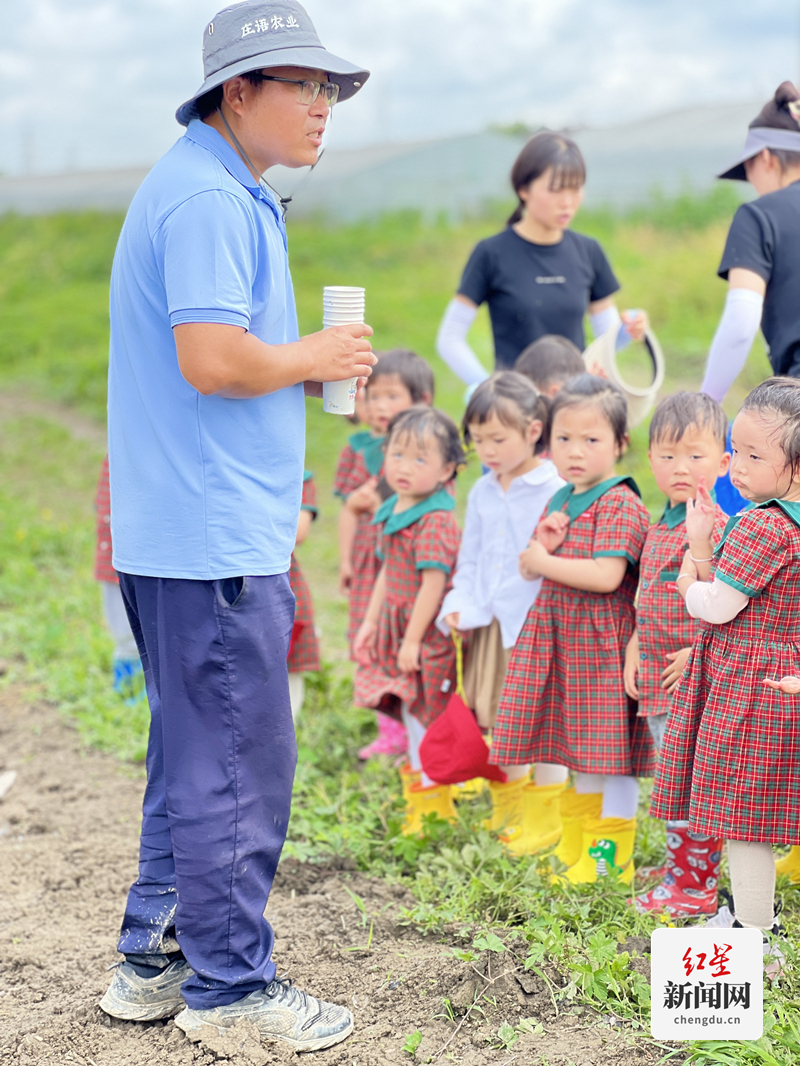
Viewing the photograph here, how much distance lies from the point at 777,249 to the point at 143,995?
101 inches

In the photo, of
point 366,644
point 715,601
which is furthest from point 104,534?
point 715,601

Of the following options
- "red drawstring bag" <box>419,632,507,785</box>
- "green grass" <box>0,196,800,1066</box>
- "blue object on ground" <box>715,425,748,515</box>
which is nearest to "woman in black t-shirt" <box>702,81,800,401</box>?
"blue object on ground" <box>715,425,748,515</box>

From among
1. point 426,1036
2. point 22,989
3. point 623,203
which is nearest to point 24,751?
point 22,989

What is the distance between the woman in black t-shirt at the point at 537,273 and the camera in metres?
3.98

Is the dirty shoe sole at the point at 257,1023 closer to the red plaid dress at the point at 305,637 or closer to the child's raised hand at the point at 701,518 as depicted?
the child's raised hand at the point at 701,518

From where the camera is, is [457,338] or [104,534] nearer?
[457,338]

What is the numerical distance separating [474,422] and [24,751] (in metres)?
2.35

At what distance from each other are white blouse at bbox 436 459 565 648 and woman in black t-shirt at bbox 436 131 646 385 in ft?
3.22

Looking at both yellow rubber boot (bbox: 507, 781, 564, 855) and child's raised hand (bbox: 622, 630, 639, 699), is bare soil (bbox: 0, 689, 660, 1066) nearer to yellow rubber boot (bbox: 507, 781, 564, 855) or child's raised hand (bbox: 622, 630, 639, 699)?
yellow rubber boot (bbox: 507, 781, 564, 855)

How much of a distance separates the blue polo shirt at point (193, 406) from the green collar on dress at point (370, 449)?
1.78 m

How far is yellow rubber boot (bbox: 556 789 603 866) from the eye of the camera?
313 centimetres

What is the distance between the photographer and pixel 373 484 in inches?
156

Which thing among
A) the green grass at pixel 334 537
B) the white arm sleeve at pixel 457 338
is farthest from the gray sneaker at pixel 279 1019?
the white arm sleeve at pixel 457 338

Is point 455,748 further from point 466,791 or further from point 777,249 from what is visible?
point 777,249
